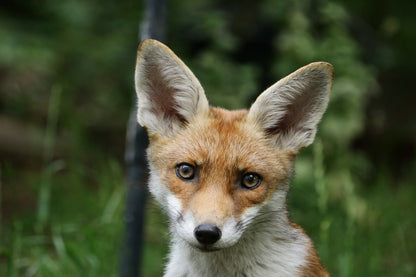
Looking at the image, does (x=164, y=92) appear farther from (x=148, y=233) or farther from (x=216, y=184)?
(x=148, y=233)

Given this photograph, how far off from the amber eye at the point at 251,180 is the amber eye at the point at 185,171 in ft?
1.00

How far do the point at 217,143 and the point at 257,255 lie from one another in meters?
0.72

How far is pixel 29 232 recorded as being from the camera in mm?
5840

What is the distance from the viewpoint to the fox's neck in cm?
347

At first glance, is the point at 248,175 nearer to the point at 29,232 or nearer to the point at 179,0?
the point at 29,232

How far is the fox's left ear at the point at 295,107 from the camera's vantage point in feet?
11.6

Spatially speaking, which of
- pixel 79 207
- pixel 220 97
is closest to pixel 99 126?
pixel 79 207

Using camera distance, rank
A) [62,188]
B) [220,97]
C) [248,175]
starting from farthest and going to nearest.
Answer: [62,188] → [220,97] → [248,175]

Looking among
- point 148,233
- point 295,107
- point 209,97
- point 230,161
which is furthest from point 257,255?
point 148,233

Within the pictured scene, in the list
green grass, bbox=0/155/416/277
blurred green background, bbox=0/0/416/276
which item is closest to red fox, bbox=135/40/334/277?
green grass, bbox=0/155/416/277

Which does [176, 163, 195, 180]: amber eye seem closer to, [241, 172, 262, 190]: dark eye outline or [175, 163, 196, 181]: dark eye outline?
[175, 163, 196, 181]: dark eye outline

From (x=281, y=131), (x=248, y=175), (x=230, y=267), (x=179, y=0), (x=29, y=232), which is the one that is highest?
(x=179, y=0)

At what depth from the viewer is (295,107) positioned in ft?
12.4

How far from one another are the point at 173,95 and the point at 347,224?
75.1 inches
